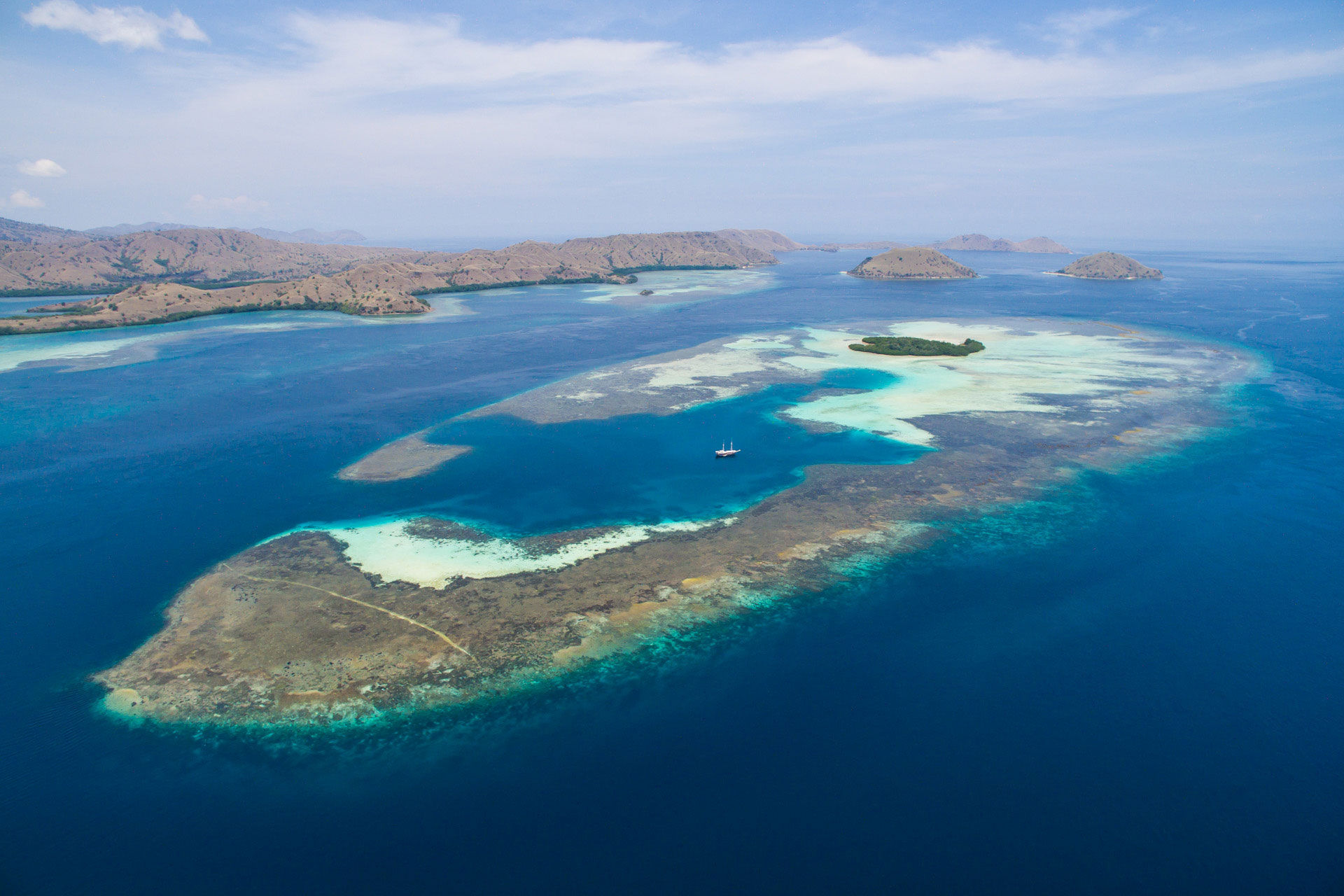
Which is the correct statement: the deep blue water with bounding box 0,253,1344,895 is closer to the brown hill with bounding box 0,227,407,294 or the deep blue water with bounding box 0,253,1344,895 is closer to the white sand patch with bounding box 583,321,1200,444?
the white sand patch with bounding box 583,321,1200,444

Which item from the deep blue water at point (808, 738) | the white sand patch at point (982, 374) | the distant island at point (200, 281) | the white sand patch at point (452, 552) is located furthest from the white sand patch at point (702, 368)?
the distant island at point (200, 281)

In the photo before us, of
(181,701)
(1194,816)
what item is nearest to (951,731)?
(1194,816)

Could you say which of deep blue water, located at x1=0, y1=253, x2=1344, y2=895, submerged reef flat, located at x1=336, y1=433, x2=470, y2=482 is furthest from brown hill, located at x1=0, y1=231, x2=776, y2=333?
deep blue water, located at x1=0, y1=253, x2=1344, y2=895

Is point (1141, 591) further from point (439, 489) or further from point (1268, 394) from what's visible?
point (1268, 394)

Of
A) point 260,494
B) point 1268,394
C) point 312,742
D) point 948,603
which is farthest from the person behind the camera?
point 1268,394

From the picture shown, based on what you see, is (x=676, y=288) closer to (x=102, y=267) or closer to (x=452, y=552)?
(x=452, y=552)

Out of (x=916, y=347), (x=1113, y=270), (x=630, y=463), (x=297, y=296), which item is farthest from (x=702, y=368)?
(x=1113, y=270)
